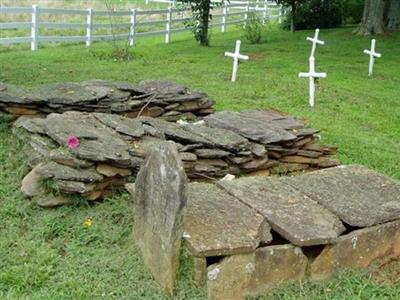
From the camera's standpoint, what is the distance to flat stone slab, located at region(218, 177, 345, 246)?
3852 millimetres

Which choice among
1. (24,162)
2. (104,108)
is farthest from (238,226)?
(104,108)

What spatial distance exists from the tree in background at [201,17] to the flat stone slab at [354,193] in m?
12.0

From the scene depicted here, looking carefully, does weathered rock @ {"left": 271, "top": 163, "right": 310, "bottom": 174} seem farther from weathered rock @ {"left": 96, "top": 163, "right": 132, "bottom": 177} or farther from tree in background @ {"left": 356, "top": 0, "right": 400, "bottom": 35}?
tree in background @ {"left": 356, "top": 0, "right": 400, "bottom": 35}

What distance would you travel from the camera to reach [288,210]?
416 centimetres

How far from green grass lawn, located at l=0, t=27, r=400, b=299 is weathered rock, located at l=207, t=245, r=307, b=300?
0.28 ft

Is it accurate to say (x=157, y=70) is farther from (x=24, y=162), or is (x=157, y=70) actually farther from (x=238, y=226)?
(x=238, y=226)

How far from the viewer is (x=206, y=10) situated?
53.8 feet

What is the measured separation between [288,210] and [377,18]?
16.7 meters

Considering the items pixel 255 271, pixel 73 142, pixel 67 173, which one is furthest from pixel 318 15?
A: pixel 255 271

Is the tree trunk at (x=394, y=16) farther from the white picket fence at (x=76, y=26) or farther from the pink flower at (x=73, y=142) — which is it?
the pink flower at (x=73, y=142)

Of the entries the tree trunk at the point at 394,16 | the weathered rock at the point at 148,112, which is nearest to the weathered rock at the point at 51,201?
the weathered rock at the point at 148,112

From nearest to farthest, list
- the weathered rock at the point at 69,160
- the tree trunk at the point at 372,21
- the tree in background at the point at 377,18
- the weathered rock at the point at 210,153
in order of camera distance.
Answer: the weathered rock at the point at 69,160 < the weathered rock at the point at 210,153 < the tree in background at the point at 377,18 < the tree trunk at the point at 372,21

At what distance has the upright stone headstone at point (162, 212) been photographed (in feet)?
11.8

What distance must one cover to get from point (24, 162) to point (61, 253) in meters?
1.41
